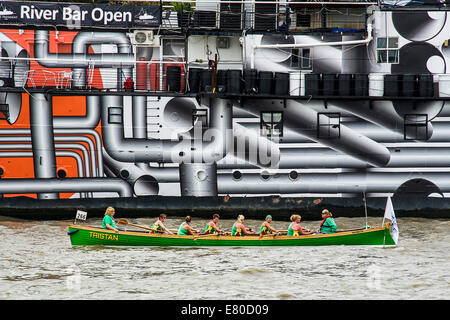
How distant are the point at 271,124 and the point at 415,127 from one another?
5.97 meters

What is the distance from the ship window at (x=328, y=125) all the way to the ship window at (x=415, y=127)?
9.24ft

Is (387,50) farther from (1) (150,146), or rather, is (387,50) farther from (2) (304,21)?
(1) (150,146)

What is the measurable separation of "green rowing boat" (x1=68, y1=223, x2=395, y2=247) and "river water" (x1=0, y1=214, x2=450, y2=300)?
0.24 meters

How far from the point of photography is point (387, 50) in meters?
33.9

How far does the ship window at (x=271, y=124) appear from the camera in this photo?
33.1 metres

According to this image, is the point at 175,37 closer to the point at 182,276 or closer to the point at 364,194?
the point at 364,194

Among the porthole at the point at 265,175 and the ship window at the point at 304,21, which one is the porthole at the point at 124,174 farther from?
the ship window at the point at 304,21

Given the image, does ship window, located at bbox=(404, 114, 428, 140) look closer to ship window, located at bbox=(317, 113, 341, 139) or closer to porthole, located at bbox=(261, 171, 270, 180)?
ship window, located at bbox=(317, 113, 341, 139)

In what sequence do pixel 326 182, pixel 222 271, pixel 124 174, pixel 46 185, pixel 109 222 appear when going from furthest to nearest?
pixel 326 182, pixel 124 174, pixel 46 185, pixel 109 222, pixel 222 271

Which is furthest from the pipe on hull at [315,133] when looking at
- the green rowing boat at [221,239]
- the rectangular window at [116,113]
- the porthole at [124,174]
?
the green rowing boat at [221,239]

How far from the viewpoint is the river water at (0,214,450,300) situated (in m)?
21.0

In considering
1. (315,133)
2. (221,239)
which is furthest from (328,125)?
(221,239)

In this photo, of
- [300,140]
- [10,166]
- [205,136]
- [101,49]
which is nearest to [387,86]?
[300,140]

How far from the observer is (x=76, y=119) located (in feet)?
107
